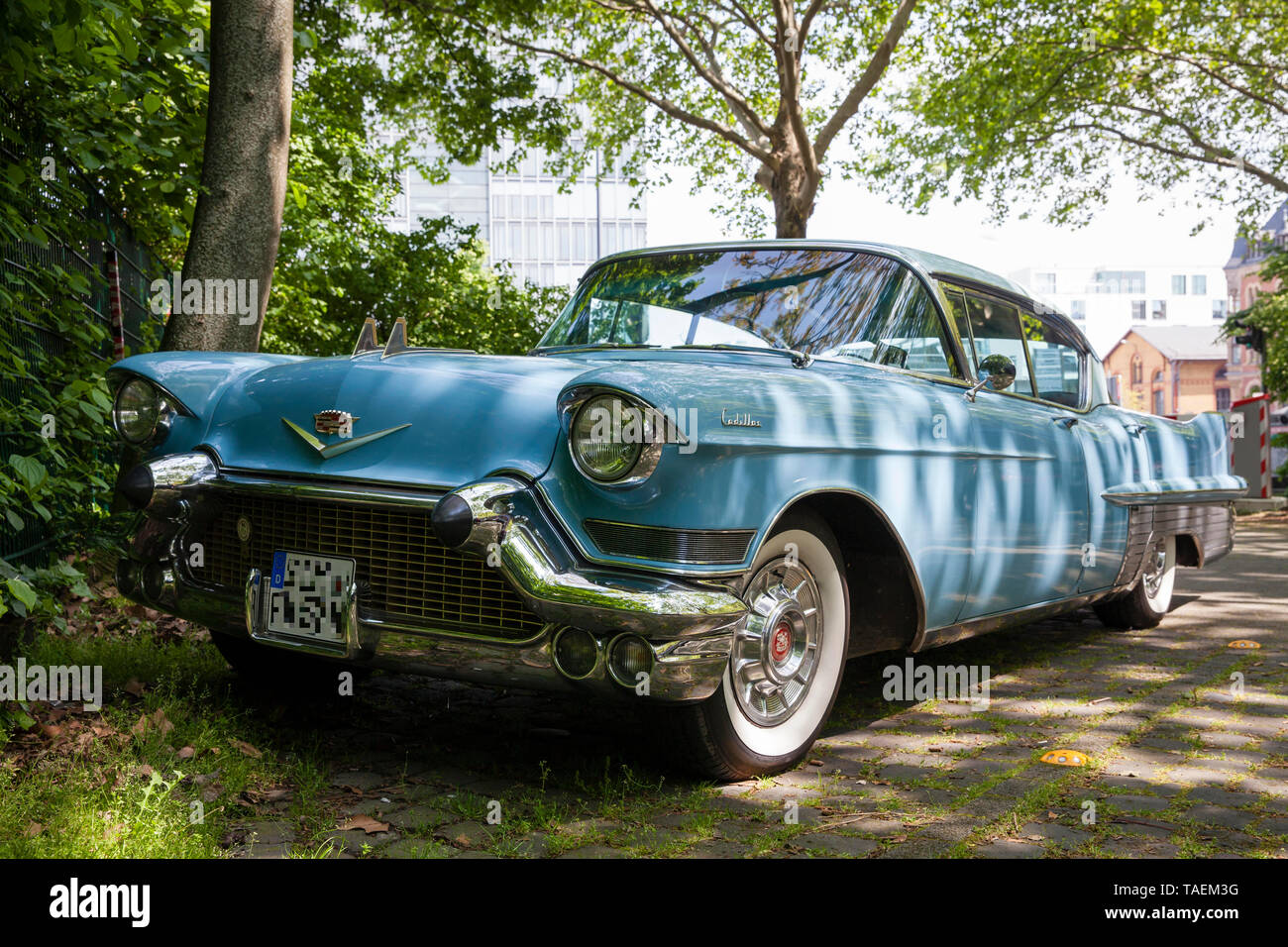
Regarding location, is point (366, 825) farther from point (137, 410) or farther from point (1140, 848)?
point (1140, 848)

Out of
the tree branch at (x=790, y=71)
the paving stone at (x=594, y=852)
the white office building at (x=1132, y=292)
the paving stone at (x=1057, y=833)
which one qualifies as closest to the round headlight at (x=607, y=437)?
the paving stone at (x=594, y=852)

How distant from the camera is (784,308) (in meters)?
4.03

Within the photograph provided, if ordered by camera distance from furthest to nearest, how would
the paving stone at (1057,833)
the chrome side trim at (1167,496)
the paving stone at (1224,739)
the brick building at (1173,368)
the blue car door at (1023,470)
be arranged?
the brick building at (1173,368)
the chrome side trim at (1167,496)
the blue car door at (1023,470)
the paving stone at (1224,739)
the paving stone at (1057,833)

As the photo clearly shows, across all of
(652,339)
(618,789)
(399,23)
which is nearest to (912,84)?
(399,23)

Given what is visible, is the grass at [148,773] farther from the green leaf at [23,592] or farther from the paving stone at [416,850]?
the green leaf at [23,592]

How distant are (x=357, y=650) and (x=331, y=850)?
2.00 feet

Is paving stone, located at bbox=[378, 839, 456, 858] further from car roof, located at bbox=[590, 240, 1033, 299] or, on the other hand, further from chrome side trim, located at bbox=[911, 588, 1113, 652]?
car roof, located at bbox=[590, 240, 1033, 299]

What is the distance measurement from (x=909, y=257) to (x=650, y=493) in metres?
1.93

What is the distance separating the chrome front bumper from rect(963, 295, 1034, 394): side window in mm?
2199

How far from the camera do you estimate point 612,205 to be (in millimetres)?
66250

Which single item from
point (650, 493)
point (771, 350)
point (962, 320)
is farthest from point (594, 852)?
point (962, 320)

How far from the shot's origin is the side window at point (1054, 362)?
16.5 feet

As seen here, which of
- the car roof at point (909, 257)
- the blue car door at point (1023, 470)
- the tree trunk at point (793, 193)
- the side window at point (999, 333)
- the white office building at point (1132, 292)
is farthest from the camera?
the white office building at point (1132, 292)
